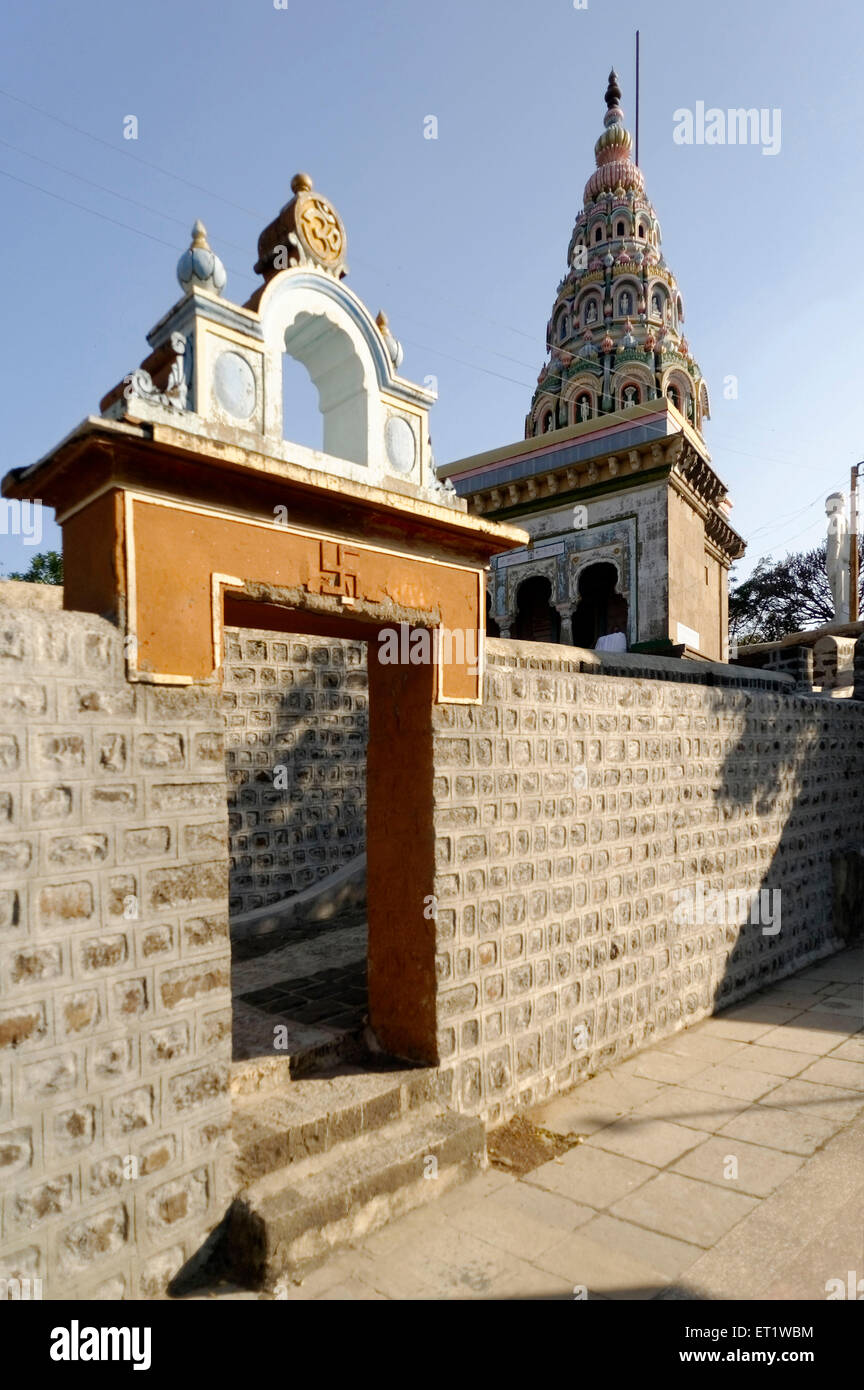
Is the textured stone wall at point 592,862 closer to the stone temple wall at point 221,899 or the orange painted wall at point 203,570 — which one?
the stone temple wall at point 221,899

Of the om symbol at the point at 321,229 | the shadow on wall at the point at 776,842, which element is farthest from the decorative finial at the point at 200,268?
the shadow on wall at the point at 776,842

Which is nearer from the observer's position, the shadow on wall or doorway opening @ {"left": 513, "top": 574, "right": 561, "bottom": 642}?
the shadow on wall

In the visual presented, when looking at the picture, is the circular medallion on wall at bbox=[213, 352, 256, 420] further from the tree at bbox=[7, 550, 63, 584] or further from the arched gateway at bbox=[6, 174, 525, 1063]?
the tree at bbox=[7, 550, 63, 584]

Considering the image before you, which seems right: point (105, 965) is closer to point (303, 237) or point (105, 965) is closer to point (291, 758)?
point (303, 237)

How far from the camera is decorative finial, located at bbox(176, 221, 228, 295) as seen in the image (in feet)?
10.3

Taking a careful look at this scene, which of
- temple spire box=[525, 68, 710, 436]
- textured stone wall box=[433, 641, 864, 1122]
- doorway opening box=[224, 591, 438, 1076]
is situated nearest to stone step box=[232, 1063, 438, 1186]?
doorway opening box=[224, 591, 438, 1076]

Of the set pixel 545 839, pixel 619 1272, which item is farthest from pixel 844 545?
pixel 619 1272

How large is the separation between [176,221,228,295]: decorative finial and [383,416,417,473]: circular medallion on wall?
1.02m

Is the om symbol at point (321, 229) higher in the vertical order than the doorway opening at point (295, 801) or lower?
higher

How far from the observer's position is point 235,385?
327cm

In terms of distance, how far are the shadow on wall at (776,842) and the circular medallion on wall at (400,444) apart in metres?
3.41

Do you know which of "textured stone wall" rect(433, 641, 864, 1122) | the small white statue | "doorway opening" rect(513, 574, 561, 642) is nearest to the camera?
"textured stone wall" rect(433, 641, 864, 1122)

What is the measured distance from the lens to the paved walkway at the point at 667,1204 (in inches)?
117

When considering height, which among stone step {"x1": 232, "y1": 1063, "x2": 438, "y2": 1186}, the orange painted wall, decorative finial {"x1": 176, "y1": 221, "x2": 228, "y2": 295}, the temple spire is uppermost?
the temple spire
